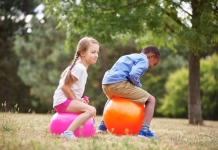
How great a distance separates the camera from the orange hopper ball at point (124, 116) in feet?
20.6

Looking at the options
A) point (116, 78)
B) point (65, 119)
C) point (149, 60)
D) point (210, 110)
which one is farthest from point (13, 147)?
point (210, 110)

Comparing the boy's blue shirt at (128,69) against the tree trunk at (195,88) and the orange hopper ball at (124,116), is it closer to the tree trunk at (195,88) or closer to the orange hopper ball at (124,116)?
the orange hopper ball at (124,116)

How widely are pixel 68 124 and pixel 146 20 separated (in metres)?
6.40

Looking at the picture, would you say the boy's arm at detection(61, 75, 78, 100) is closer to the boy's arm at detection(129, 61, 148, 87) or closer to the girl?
the girl

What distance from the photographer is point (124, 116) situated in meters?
6.28

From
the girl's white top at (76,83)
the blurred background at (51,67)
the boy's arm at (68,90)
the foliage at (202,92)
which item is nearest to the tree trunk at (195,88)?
the blurred background at (51,67)

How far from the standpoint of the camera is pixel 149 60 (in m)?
6.69

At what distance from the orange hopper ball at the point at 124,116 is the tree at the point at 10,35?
19.5 m

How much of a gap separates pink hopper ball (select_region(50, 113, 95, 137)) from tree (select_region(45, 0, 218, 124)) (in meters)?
5.28

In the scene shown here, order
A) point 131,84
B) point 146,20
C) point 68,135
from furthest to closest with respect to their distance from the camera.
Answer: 1. point 146,20
2. point 131,84
3. point 68,135

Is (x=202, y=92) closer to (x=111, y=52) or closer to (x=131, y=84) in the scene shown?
(x=111, y=52)

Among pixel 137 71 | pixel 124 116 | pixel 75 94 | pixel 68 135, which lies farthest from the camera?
pixel 124 116

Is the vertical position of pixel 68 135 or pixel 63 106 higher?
pixel 63 106

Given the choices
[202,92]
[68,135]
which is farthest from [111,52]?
[68,135]
